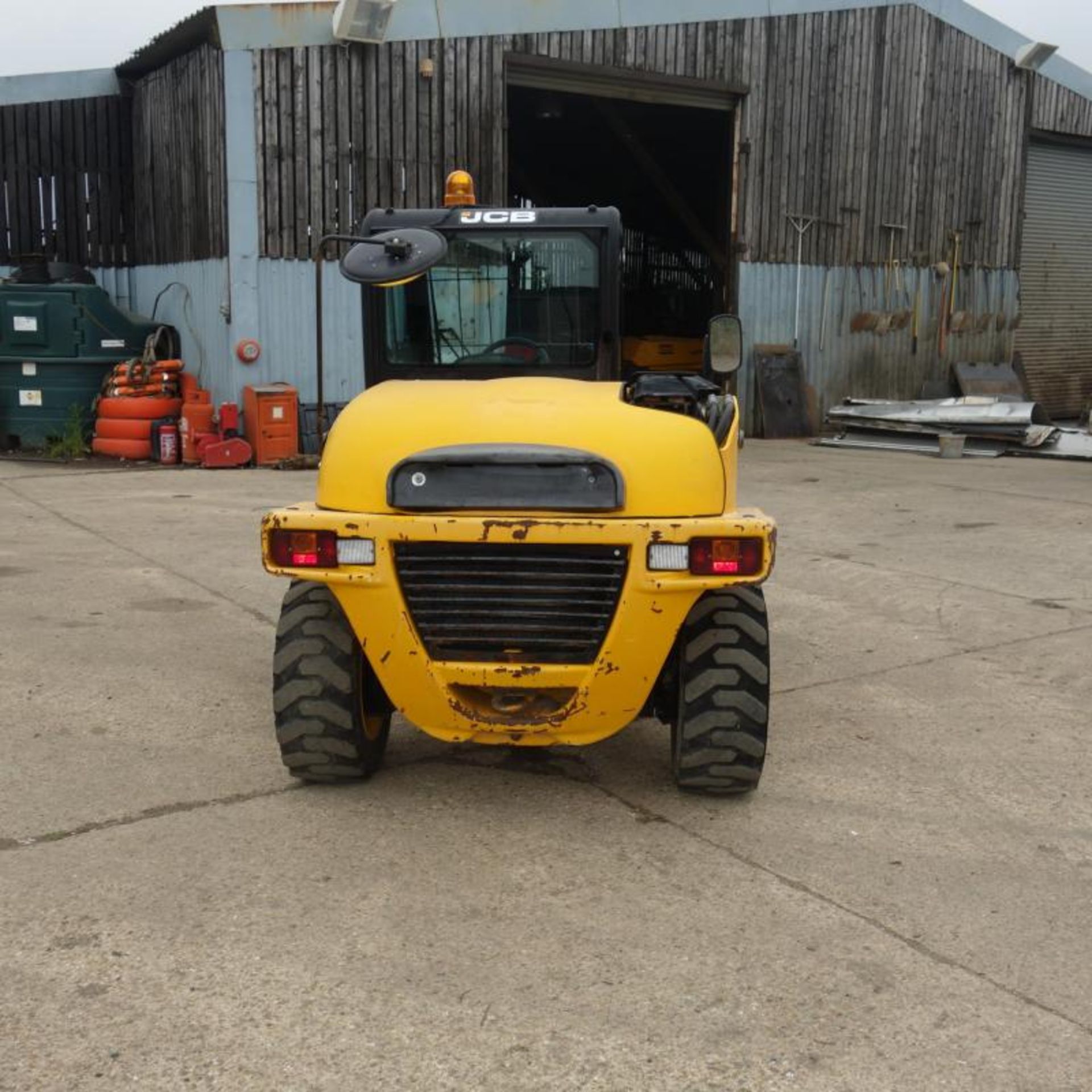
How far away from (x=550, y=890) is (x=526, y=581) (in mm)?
884

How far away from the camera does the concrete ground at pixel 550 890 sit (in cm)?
262

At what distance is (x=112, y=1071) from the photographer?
252 centimetres

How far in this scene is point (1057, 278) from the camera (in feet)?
65.4

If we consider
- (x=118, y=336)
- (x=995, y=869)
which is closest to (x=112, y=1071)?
(x=995, y=869)

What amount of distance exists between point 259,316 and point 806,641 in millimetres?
9009

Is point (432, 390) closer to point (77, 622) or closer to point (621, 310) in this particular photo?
point (621, 310)

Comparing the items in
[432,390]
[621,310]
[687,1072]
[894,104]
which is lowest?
[687,1072]

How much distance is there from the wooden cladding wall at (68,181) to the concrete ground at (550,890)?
11.0 meters

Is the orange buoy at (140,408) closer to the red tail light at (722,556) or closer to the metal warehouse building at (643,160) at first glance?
the metal warehouse building at (643,160)

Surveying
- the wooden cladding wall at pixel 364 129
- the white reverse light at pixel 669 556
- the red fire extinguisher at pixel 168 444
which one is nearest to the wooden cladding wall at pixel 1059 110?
the wooden cladding wall at pixel 364 129

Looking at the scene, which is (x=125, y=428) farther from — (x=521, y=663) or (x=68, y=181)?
(x=521, y=663)

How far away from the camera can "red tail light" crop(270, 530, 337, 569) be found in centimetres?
364

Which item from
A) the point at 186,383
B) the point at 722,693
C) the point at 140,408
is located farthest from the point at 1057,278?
the point at 722,693

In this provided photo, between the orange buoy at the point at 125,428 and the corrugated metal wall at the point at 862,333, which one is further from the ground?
the corrugated metal wall at the point at 862,333
